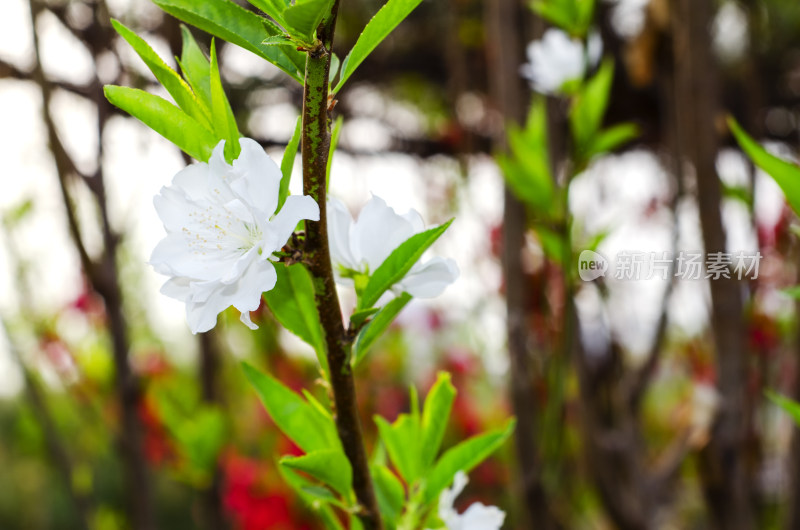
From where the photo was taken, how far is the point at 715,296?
0.76 meters

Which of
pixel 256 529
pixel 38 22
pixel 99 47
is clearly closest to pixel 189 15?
pixel 38 22

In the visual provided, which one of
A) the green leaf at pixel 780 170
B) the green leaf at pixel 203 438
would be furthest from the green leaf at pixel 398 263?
the green leaf at pixel 203 438

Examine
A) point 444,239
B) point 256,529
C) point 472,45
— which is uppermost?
point 472,45

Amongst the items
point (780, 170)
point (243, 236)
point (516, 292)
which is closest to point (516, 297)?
point (516, 292)

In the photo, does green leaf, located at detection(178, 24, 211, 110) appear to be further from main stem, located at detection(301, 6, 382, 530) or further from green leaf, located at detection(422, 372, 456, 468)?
green leaf, located at detection(422, 372, 456, 468)

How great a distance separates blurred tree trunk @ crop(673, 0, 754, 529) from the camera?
75 cm

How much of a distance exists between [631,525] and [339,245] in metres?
0.86

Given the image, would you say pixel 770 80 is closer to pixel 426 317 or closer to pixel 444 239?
pixel 444 239

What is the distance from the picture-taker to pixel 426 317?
6.88 feet

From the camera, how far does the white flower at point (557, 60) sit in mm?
824

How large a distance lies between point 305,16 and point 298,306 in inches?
5.5

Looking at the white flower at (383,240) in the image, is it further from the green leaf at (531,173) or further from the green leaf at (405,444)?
the green leaf at (531,173)

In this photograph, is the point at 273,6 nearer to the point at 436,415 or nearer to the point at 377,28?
the point at 377,28

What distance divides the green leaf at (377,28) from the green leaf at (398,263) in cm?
8
